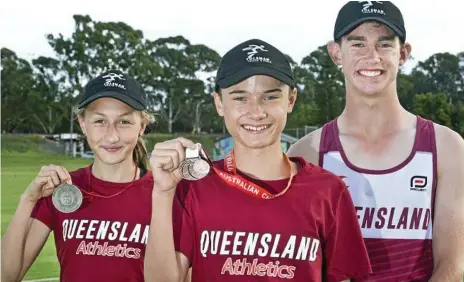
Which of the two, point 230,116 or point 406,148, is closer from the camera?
point 230,116

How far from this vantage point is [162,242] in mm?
2844

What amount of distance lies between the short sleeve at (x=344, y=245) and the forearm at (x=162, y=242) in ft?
2.19

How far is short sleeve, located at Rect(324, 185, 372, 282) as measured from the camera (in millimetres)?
3008

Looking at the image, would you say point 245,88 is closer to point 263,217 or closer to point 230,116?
point 230,116

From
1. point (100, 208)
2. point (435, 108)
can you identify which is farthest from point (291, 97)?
point (435, 108)

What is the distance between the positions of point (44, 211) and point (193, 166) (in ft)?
4.24

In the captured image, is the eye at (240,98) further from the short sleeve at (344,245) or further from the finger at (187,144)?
the short sleeve at (344,245)

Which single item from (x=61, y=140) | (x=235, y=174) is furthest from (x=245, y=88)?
(x=61, y=140)

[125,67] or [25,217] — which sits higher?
[125,67]

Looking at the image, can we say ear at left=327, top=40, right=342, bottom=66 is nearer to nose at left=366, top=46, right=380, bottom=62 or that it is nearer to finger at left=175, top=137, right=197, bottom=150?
nose at left=366, top=46, right=380, bottom=62

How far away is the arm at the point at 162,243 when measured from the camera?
2.84 meters

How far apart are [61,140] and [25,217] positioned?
4903cm

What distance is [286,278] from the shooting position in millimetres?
2930

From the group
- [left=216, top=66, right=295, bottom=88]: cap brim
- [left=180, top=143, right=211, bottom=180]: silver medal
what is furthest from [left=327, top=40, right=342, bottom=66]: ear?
[left=180, top=143, right=211, bottom=180]: silver medal
